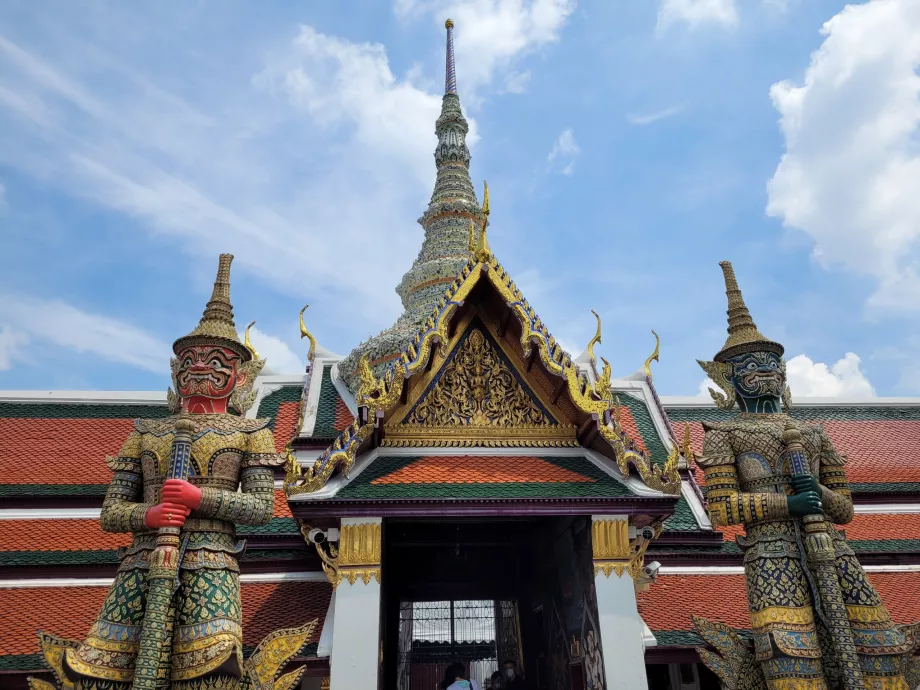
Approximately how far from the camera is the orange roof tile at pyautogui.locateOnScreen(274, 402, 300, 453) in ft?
29.3

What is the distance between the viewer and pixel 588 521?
6.16 metres

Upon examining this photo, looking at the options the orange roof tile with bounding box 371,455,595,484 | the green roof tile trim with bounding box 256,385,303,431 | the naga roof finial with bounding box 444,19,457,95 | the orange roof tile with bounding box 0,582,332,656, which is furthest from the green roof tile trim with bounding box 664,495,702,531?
the naga roof finial with bounding box 444,19,457,95

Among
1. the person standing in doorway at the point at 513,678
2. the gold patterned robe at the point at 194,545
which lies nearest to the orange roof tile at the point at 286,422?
the gold patterned robe at the point at 194,545

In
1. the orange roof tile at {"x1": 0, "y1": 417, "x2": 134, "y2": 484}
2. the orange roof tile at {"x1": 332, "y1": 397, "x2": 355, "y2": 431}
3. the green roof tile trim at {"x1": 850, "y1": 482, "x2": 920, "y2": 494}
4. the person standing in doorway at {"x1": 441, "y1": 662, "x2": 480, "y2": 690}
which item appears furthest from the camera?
the orange roof tile at {"x1": 332, "y1": 397, "x2": 355, "y2": 431}

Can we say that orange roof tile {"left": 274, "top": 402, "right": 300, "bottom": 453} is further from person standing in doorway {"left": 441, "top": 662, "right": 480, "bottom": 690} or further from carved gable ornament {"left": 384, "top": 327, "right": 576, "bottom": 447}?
person standing in doorway {"left": 441, "top": 662, "right": 480, "bottom": 690}

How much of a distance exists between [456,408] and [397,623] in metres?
2.82

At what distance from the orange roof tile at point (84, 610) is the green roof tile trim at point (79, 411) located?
3.20 metres

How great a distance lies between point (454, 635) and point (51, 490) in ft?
18.4

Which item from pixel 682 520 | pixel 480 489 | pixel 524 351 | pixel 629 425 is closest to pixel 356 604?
pixel 480 489

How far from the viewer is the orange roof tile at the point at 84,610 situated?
604 cm

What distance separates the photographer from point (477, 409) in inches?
276

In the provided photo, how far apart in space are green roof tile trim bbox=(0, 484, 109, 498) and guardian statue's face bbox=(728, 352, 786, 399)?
7.01 metres

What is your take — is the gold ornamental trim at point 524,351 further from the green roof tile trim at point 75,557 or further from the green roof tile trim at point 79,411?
the green roof tile trim at point 79,411

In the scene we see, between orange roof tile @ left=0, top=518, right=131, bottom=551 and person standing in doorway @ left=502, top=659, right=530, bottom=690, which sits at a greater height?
orange roof tile @ left=0, top=518, right=131, bottom=551
